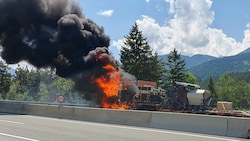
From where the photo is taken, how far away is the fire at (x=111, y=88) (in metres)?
27.1

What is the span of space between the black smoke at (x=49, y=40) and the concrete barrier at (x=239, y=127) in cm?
1746

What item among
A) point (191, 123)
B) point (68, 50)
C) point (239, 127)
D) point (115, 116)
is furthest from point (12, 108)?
point (239, 127)

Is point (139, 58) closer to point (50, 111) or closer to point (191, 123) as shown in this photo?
point (50, 111)

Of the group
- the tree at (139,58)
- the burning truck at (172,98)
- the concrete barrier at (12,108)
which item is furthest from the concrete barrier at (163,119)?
the tree at (139,58)

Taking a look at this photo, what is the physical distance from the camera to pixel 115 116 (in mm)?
17531

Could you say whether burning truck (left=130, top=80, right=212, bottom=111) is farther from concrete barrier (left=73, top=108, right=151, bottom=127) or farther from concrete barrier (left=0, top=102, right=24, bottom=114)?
concrete barrier (left=73, top=108, right=151, bottom=127)

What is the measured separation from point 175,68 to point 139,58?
13717 mm

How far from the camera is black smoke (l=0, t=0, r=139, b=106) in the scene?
29.5m

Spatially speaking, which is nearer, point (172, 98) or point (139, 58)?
point (172, 98)

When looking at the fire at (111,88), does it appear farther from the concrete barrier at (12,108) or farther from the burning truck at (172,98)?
the concrete barrier at (12,108)

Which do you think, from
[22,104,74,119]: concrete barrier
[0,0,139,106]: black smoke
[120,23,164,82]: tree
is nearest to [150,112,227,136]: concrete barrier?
[22,104,74,119]: concrete barrier

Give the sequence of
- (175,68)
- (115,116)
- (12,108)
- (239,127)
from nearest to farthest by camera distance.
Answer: (239,127) < (115,116) < (12,108) < (175,68)

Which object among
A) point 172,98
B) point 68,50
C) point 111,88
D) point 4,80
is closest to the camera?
point 111,88

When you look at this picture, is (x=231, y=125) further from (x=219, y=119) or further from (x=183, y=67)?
(x=183, y=67)
